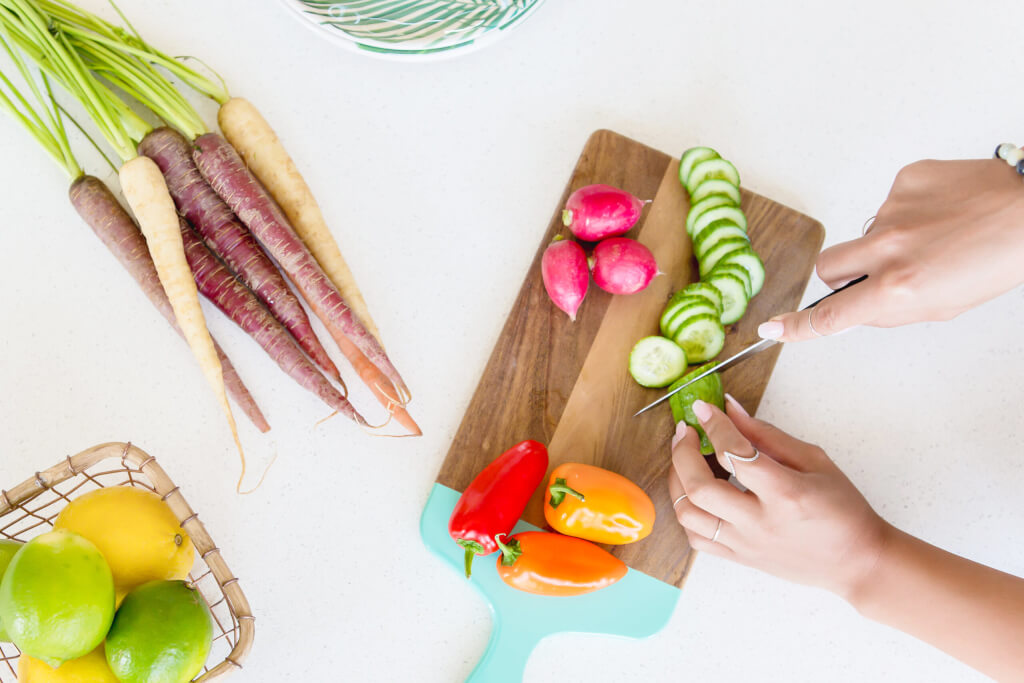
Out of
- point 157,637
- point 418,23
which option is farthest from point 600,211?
point 157,637

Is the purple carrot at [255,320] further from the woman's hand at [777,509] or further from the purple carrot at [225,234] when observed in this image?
the woman's hand at [777,509]

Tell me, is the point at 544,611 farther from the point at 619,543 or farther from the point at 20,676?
the point at 20,676

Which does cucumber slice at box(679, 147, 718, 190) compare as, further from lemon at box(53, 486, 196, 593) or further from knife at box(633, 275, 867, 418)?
lemon at box(53, 486, 196, 593)

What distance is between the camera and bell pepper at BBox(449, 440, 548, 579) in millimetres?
1220

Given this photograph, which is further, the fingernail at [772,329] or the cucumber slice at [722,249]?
the cucumber slice at [722,249]

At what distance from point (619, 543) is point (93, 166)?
1249mm

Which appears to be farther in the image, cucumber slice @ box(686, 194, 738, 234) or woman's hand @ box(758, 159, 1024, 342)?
cucumber slice @ box(686, 194, 738, 234)

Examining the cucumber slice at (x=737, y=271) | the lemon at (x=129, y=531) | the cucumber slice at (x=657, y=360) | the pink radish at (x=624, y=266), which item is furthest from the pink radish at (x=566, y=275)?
the lemon at (x=129, y=531)

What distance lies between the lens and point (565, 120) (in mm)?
1421

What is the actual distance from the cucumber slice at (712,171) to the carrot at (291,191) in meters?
0.69

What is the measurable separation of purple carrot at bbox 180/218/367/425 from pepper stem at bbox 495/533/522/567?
0.34 metres

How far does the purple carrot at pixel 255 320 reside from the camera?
127 cm

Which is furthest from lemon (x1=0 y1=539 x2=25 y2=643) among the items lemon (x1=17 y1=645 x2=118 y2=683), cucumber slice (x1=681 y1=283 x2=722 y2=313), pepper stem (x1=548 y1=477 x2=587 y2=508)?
cucumber slice (x1=681 y1=283 x2=722 y2=313)

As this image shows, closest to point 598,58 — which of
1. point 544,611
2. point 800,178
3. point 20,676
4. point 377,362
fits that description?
point 800,178
